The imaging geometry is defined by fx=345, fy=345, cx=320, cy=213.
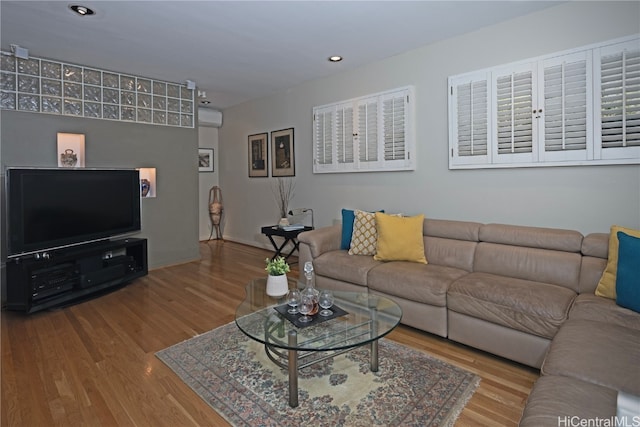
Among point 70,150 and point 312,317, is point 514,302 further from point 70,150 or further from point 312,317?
point 70,150

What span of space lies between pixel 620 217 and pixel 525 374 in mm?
1441

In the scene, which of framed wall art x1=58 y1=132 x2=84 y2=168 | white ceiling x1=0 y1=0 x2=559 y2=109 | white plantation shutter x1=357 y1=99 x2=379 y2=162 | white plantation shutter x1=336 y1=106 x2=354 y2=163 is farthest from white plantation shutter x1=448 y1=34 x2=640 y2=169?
framed wall art x1=58 y1=132 x2=84 y2=168

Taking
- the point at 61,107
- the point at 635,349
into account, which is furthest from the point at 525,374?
the point at 61,107

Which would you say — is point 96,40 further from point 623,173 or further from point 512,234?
point 623,173

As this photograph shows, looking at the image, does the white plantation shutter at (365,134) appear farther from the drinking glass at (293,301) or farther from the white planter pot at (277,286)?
the drinking glass at (293,301)

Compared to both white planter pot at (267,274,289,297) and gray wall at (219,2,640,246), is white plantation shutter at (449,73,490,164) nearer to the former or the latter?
gray wall at (219,2,640,246)

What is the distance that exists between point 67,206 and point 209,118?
3.41 m

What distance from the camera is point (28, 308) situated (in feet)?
9.91

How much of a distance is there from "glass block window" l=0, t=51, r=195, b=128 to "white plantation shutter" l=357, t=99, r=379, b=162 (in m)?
2.51

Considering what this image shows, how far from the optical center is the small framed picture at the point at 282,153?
17.1 ft

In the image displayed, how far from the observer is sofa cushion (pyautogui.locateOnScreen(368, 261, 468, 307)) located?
256cm

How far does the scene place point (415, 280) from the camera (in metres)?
2.68

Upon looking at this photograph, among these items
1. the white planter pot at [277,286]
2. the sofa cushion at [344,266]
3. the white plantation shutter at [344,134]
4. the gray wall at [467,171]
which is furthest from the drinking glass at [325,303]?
the white plantation shutter at [344,134]

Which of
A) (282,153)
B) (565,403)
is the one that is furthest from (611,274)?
(282,153)
